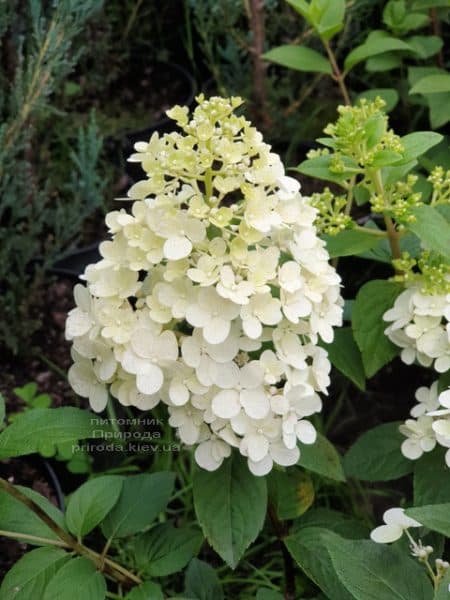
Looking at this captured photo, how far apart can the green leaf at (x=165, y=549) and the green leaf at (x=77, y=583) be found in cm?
11

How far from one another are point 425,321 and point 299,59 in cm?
78

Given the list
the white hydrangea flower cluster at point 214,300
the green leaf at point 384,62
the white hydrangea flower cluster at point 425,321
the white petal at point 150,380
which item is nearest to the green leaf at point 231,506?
the white hydrangea flower cluster at point 214,300

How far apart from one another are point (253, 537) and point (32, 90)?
40.5 inches

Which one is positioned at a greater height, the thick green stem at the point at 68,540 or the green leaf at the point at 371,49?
the green leaf at the point at 371,49

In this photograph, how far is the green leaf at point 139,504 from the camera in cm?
113

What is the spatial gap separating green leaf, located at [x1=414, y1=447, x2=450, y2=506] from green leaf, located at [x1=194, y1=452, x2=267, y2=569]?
0.27 metres

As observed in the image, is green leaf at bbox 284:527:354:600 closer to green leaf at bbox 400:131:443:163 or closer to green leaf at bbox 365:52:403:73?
green leaf at bbox 400:131:443:163

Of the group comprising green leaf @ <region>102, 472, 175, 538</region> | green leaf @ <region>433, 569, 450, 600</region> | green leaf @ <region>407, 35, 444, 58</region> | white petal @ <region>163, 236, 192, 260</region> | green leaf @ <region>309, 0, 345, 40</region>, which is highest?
white petal @ <region>163, 236, 192, 260</region>

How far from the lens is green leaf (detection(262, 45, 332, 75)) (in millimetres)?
1705

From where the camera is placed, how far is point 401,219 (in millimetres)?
1146

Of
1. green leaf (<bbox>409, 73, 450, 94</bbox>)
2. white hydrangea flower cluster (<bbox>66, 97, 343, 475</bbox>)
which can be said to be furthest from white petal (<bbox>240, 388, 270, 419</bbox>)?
green leaf (<bbox>409, 73, 450, 94</bbox>)

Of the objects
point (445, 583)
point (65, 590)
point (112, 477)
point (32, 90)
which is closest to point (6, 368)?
point (32, 90)

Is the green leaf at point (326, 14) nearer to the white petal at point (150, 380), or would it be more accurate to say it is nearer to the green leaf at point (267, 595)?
the white petal at point (150, 380)

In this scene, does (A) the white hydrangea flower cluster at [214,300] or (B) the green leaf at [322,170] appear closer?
(A) the white hydrangea flower cluster at [214,300]
